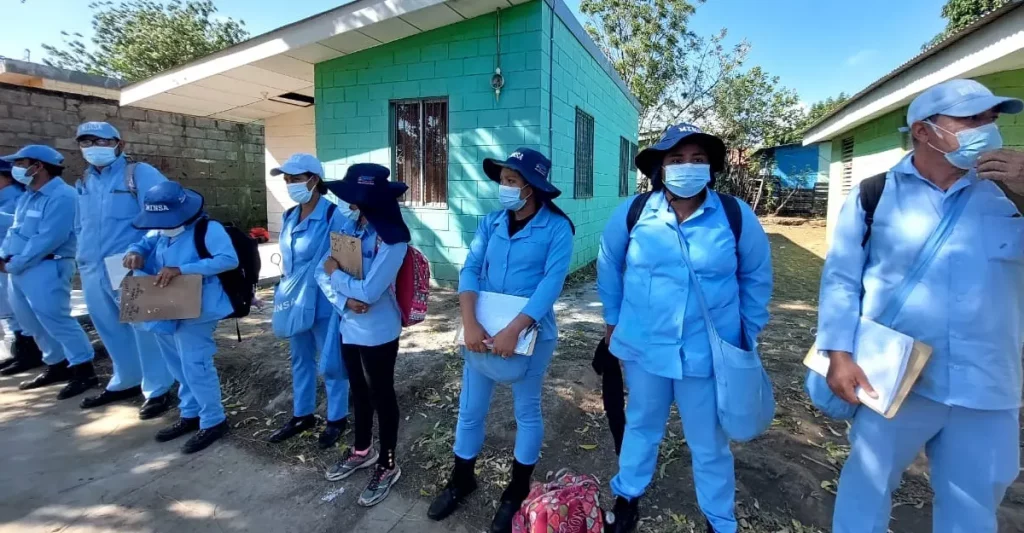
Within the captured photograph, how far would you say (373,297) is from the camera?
8.19 feet

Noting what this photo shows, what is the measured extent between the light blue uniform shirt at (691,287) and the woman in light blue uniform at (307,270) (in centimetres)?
169

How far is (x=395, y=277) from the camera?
2625 mm

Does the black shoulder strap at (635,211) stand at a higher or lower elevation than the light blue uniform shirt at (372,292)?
higher

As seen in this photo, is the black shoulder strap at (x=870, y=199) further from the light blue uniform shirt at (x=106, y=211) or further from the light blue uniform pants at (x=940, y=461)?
the light blue uniform shirt at (x=106, y=211)

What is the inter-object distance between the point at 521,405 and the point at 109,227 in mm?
3227

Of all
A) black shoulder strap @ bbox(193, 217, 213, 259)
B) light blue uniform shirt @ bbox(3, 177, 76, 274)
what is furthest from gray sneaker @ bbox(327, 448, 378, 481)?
light blue uniform shirt @ bbox(3, 177, 76, 274)

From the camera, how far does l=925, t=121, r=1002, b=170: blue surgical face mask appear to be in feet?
5.28

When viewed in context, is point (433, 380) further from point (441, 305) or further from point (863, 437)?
point (863, 437)

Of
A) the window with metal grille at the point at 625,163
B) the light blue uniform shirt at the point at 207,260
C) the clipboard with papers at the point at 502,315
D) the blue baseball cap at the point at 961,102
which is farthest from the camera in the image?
the window with metal grille at the point at 625,163

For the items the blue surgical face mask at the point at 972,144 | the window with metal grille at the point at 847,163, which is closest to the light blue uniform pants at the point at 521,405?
the blue surgical face mask at the point at 972,144

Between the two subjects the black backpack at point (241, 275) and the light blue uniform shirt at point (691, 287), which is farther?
the black backpack at point (241, 275)

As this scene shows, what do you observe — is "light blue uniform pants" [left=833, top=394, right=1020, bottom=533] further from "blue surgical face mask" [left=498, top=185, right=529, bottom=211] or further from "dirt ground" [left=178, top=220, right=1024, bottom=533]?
"blue surgical face mask" [left=498, top=185, right=529, bottom=211]

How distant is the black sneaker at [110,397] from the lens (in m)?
3.88

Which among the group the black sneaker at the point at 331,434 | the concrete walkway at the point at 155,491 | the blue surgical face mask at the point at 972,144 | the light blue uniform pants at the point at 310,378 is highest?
the blue surgical face mask at the point at 972,144
